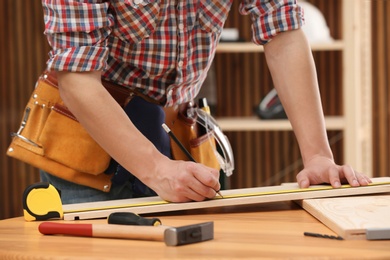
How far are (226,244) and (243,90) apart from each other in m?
3.29

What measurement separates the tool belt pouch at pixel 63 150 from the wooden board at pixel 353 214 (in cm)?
52

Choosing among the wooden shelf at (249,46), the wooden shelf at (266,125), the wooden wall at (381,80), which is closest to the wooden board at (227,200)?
the wooden shelf at (266,125)

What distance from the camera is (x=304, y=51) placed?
6.14 feet

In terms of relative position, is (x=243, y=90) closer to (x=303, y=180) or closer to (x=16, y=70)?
(x=16, y=70)

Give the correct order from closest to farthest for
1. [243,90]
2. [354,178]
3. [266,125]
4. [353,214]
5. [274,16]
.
→ 1. [353,214]
2. [354,178]
3. [274,16]
4. [266,125]
5. [243,90]

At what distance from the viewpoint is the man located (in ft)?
5.17

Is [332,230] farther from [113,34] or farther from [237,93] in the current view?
[237,93]

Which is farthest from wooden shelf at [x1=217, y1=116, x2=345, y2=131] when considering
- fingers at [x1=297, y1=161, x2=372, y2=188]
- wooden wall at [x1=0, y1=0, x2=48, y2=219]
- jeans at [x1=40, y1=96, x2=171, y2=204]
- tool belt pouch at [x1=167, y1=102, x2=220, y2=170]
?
fingers at [x1=297, y1=161, x2=372, y2=188]

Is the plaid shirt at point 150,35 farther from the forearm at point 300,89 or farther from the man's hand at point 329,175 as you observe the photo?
the man's hand at point 329,175

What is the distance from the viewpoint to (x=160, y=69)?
1.78m

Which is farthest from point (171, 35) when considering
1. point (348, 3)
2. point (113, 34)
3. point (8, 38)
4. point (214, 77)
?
point (8, 38)

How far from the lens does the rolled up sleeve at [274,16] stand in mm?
1867

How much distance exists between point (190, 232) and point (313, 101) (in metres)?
0.76

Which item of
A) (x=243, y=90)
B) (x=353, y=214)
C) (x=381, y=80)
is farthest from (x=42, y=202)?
(x=381, y=80)
